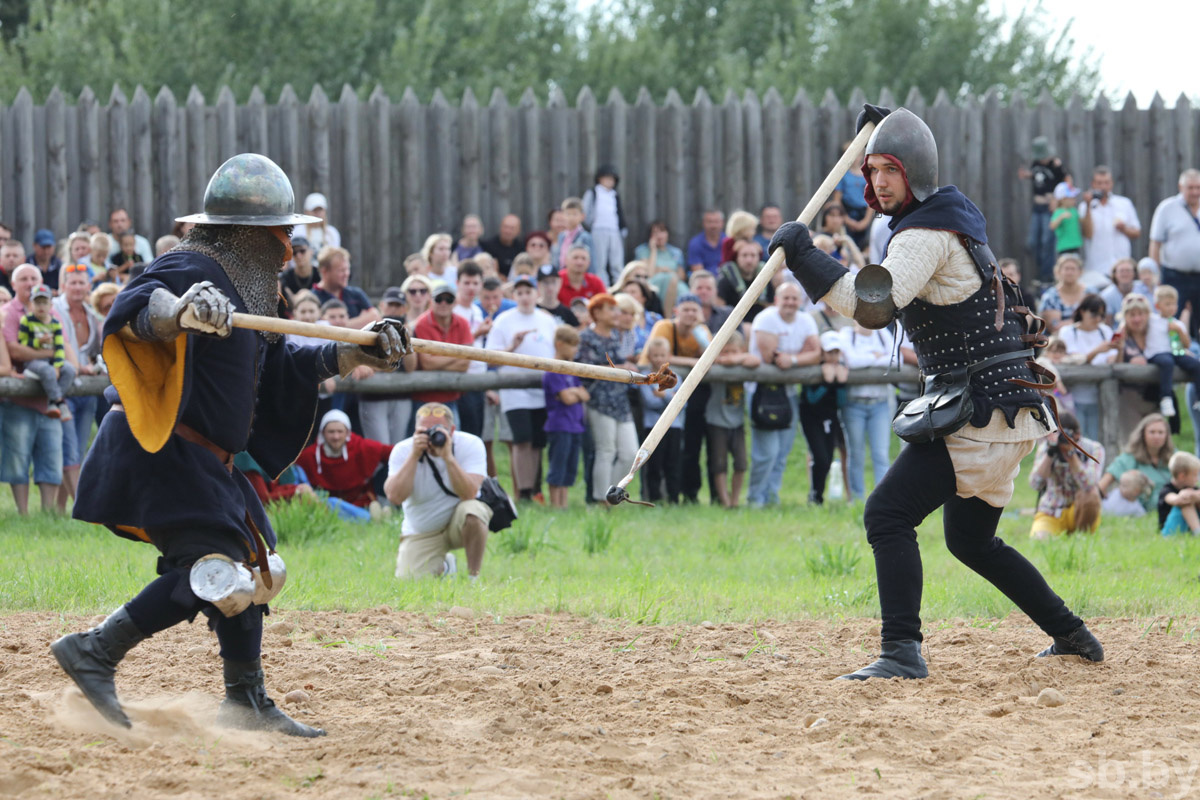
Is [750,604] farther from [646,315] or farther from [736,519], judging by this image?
[646,315]

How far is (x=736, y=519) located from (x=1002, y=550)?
15.7 ft

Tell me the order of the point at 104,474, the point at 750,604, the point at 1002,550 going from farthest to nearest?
the point at 750,604
the point at 1002,550
the point at 104,474

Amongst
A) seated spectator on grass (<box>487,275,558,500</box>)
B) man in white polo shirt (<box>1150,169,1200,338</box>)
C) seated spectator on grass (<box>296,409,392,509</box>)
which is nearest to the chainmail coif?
seated spectator on grass (<box>296,409,392,509</box>)

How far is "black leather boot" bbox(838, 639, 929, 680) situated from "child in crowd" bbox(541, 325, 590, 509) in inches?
207

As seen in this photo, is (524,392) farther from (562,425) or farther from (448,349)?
(448,349)

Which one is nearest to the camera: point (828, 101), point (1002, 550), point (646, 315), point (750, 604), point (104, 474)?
point (104, 474)

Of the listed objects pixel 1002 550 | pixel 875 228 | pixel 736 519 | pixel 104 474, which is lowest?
pixel 736 519

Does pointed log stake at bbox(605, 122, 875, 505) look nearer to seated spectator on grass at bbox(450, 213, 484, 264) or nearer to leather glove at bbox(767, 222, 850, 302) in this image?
leather glove at bbox(767, 222, 850, 302)

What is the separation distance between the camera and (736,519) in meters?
9.78

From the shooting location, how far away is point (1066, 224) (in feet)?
43.5

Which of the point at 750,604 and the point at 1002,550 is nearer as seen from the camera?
the point at 1002,550

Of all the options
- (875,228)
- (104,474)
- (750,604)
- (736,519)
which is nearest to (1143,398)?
(875,228)

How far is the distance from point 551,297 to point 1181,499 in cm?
464

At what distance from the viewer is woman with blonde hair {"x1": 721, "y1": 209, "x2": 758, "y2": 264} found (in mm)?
11615
